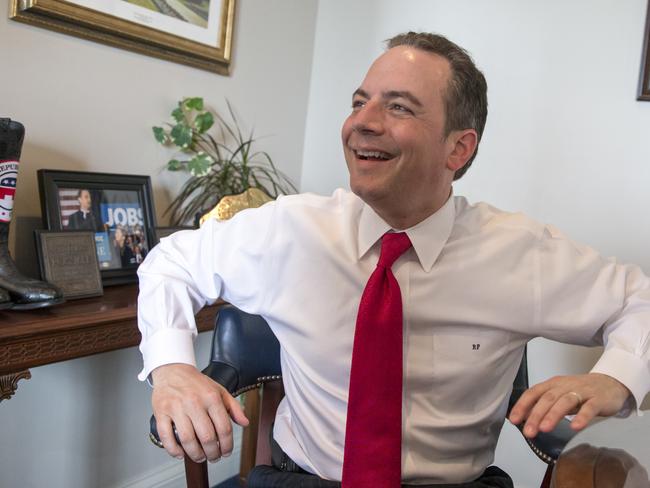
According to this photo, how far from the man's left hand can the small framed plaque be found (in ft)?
3.76

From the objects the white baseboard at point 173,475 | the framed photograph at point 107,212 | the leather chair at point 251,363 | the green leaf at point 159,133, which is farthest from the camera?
the white baseboard at point 173,475

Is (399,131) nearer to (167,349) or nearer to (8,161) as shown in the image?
(167,349)

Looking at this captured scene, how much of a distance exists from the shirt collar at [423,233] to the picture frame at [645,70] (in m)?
1.02

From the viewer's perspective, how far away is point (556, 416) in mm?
954

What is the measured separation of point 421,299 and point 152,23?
1.30m

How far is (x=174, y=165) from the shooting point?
2088mm

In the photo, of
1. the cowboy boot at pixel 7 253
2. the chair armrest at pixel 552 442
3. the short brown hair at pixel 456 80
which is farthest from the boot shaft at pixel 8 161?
the chair armrest at pixel 552 442

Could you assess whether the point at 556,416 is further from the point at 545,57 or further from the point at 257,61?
the point at 257,61

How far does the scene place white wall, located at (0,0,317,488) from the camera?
5.62 ft

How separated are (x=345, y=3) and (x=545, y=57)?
2.98 feet

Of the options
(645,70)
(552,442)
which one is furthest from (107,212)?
(645,70)

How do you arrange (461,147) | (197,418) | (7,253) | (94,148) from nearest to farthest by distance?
(197,418), (461,147), (7,253), (94,148)

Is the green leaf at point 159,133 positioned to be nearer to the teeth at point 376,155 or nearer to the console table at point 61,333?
the console table at point 61,333

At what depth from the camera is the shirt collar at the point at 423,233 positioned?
1271 millimetres
